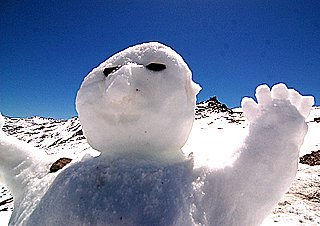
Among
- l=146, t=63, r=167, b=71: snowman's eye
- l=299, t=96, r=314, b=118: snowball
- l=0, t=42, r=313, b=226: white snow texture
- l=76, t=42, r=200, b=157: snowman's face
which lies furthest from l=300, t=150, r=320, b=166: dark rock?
l=146, t=63, r=167, b=71: snowman's eye

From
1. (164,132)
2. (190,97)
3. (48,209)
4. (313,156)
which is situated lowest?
(48,209)

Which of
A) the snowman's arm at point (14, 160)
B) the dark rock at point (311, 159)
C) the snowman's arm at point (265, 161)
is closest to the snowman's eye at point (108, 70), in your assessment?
the snowman's arm at point (265, 161)

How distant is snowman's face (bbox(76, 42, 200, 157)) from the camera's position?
2383 millimetres

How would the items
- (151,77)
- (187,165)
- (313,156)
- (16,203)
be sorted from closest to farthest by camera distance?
(151,77), (187,165), (16,203), (313,156)

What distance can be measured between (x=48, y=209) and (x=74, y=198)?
297 millimetres

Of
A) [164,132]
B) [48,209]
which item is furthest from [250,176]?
[48,209]

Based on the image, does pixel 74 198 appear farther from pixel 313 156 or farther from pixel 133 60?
pixel 313 156

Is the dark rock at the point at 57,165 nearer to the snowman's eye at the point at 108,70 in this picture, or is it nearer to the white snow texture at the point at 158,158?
the white snow texture at the point at 158,158

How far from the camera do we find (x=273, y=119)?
2547mm

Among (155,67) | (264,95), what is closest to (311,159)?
(264,95)

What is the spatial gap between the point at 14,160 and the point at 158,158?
5.71ft

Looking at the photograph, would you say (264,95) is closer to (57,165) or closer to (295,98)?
(295,98)

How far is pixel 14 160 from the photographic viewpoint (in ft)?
11.0

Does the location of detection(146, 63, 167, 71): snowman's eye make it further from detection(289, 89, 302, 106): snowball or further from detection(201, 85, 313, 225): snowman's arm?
detection(289, 89, 302, 106): snowball
